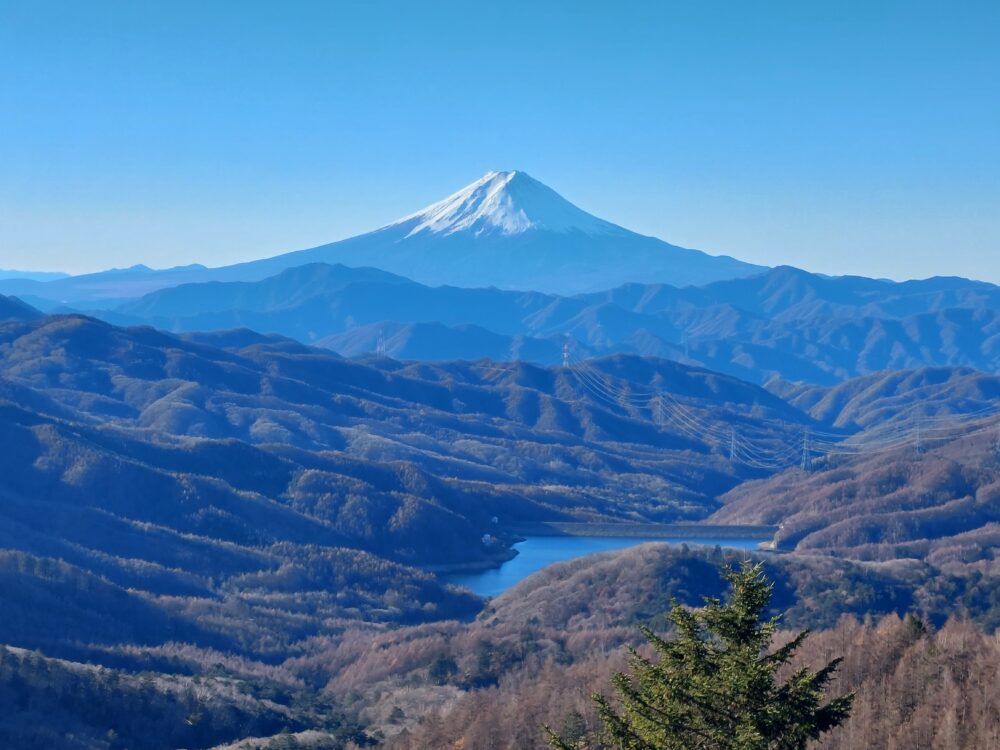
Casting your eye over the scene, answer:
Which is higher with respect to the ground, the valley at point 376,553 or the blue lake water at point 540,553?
the valley at point 376,553

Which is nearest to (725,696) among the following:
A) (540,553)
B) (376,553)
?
(376,553)

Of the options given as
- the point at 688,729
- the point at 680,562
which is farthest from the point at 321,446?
the point at 688,729

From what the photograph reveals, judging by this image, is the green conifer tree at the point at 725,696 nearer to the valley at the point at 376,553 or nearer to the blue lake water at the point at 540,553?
the valley at the point at 376,553

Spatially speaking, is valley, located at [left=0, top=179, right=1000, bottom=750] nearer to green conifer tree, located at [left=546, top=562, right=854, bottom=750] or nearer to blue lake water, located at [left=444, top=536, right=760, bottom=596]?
blue lake water, located at [left=444, top=536, right=760, bottom=596]

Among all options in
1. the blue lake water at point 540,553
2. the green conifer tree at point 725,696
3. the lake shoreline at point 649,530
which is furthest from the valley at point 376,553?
the green conifer tree at point 725,696

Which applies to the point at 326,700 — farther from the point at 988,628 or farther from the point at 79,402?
the point at 79,402

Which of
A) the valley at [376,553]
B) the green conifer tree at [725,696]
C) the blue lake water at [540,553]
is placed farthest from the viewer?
the blue lake water at [540,553]
